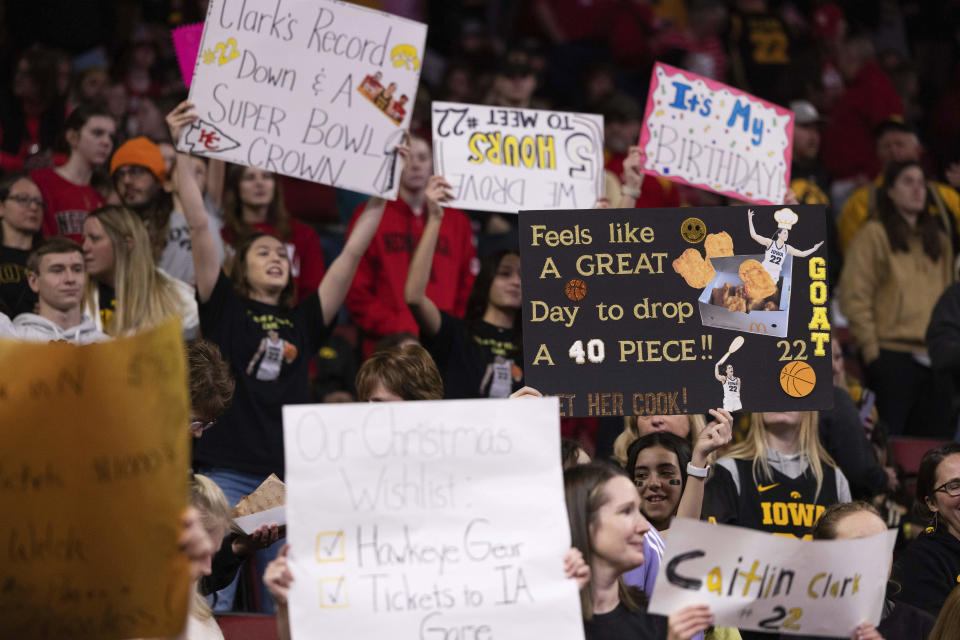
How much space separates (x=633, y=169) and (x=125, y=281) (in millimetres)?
2584

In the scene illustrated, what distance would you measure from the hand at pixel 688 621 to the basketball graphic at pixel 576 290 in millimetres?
1576

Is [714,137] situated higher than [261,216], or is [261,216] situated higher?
[714,137]

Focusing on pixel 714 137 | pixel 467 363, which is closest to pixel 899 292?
pixel 714 137

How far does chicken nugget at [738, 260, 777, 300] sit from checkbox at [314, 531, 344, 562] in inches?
81.9

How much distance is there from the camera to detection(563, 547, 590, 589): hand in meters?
3.54

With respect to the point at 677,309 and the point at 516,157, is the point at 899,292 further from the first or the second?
the point at 677,309

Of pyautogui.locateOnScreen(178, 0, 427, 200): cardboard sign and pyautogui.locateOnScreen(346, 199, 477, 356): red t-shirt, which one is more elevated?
pyautogui.locateOnScreen(178, 0, 427, 200): cardboard sign

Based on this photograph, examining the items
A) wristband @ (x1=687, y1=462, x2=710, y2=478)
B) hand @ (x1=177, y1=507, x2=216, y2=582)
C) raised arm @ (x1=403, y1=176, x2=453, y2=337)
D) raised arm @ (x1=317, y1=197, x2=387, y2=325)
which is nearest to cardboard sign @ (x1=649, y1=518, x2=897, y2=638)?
wristband @ (x1=687, y1=462, x2=710, y2=478)

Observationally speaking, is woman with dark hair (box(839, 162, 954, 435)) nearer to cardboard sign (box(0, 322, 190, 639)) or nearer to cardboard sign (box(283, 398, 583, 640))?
cardboard sign (box(283, 398, 583, 640))

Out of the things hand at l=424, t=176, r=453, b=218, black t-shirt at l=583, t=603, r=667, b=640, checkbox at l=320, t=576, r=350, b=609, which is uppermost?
hand at l=424, t=176, r=453, b=218

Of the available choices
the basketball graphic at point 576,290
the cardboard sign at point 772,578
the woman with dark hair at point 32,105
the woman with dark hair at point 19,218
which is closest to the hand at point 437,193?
the basketball graphic at point 576,290

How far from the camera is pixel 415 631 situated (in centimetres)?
345

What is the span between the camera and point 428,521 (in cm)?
352

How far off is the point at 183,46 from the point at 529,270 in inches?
90.8
